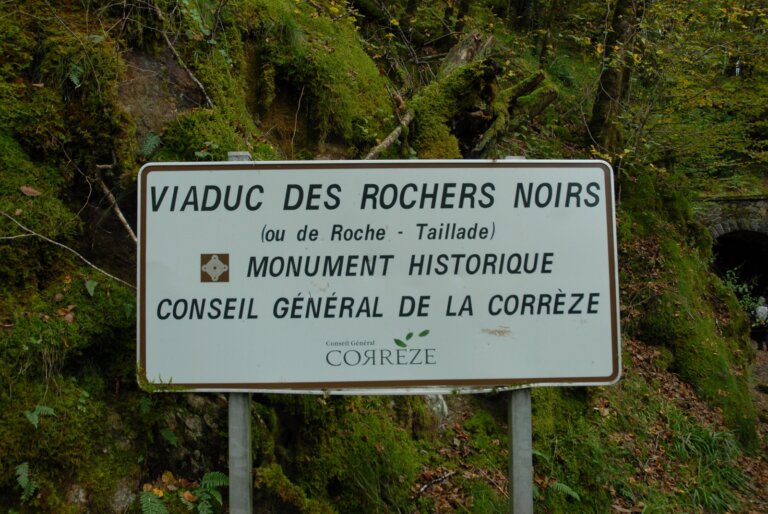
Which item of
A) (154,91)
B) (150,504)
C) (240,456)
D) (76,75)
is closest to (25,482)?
(150,504)

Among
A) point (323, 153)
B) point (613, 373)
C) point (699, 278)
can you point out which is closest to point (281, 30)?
point (323, 153)

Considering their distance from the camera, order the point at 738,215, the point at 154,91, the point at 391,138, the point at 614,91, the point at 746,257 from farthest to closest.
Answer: the point at 746,257, the point at 738,215, the point at 614,91, the point at 391,138, the point at 154,91

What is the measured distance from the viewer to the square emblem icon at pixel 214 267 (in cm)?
230

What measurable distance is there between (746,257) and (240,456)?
81.6 feet

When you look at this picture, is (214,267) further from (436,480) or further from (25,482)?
(436,480)

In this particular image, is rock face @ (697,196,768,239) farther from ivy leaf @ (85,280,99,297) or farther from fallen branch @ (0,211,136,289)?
ivy leaf @ (85,280,99,297)

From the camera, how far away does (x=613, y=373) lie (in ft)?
7.66

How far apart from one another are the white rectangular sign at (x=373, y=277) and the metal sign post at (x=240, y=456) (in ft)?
0.32

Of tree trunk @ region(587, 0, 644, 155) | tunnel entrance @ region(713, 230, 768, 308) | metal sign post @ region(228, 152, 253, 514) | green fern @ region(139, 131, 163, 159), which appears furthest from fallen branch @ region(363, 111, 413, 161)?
tunnel entrance @ region(713, 230, 768, 308)

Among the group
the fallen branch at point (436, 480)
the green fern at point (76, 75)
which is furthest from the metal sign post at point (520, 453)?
the green fern at point (76, 75)

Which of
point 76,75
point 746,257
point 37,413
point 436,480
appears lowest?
point 436,480

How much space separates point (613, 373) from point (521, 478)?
0.60 m

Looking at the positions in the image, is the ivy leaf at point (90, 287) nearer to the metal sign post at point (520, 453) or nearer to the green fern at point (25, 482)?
the green fern at point (25, 482)

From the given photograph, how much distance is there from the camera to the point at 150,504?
244cm
